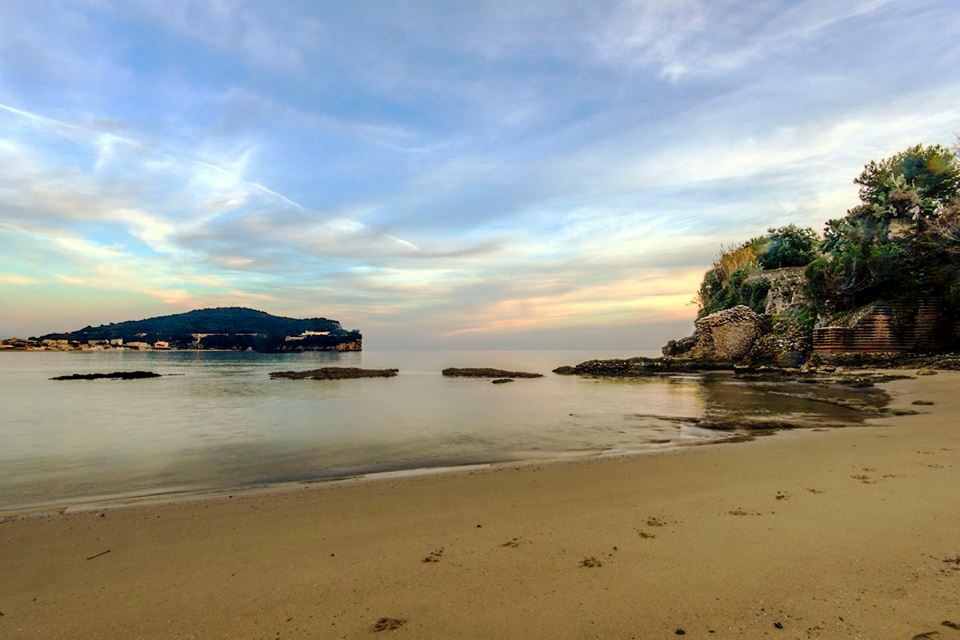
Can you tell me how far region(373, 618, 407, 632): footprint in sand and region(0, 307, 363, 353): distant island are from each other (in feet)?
511

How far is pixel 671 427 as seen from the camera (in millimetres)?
13094

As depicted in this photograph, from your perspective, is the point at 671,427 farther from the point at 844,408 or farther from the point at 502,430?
the point at 844,408

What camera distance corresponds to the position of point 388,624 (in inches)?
120

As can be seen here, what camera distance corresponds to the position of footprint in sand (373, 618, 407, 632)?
300 cm

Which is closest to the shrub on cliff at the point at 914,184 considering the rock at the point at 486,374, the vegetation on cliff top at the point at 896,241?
the vegetation on cliff top at the point at 896,241

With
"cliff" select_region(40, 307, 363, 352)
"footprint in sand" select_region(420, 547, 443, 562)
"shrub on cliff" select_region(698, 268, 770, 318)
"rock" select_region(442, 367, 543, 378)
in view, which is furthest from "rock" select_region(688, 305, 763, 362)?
"cliff" select_region(40, 307, 363, 352)

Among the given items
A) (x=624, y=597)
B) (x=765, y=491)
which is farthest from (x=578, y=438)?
(x=624, y=597)

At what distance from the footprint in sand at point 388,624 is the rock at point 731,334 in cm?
4310

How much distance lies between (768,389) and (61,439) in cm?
2674

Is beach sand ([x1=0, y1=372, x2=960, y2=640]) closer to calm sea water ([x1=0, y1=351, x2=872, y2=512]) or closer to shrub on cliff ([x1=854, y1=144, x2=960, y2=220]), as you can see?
calm sea water ([x1=0, y1=351, x2=872, y2=512])

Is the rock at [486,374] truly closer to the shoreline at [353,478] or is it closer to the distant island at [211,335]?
the shoreline at [353,478]

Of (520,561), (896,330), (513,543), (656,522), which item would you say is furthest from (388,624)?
(896,330)

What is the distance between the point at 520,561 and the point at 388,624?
1.35 meters

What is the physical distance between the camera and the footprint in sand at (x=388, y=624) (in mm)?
2996
